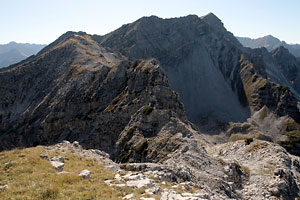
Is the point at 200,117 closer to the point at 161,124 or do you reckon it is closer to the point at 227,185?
the point at 161,124

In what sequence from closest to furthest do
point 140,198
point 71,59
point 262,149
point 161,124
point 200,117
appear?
point 140,198 → point 262,149 → point 161,124 → point 71,59 → point 200,117

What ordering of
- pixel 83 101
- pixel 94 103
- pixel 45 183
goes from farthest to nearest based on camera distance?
pixel 83 101 < pixel 94 103 < pixel 45 183

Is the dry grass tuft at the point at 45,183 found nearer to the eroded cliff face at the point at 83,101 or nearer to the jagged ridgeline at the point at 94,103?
the eroded cliff face at the point at 83,101

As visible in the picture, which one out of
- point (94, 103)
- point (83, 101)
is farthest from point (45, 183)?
point (83, 101)

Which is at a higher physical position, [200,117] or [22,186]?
[22,186]

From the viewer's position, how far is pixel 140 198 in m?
12.7

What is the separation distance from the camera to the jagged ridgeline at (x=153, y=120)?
30.5 meters

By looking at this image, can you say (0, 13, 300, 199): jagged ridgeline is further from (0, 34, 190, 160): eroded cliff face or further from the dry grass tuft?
the dry grass tuft

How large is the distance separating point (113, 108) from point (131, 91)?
945 cm

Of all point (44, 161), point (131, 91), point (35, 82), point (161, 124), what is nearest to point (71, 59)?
point (35, 82)

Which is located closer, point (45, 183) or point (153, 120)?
point (45, 183)

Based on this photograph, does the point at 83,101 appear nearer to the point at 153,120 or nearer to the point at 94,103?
the point at 94,103

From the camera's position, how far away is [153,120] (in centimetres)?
6075

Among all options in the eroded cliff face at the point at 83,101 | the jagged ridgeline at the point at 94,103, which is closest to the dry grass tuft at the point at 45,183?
the eroded cliff face at the point at 83,101
